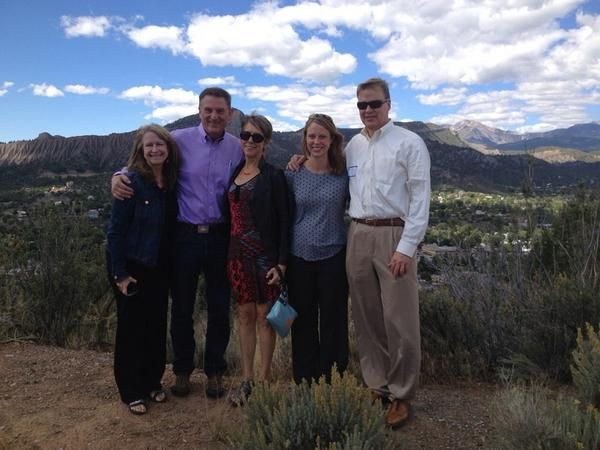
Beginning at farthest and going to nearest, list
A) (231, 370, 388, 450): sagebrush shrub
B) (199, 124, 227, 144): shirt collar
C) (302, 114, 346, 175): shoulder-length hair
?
1. (199, 124, 227, 144): shirt collar
2. (302, 114, 346, 175): shoulder-length hair
3. (231, 370, 388, 450): sagebrush shrub

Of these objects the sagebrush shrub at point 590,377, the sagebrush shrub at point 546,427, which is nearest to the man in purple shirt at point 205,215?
the sagebrush shrub at point 546,427

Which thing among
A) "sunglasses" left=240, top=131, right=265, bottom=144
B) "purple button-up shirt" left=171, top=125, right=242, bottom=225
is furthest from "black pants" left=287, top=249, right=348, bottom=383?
"sunglasses" left=240, top=131, right=265, bottom=144

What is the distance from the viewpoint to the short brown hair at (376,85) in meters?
3.74

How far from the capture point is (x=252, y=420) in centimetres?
290

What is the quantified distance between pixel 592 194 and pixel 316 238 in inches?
166

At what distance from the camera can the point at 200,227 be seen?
160 inches

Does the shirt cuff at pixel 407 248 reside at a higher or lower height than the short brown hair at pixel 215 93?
lower

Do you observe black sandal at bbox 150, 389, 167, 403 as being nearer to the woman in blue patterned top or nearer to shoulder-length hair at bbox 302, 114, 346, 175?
the woman in blue patterned top

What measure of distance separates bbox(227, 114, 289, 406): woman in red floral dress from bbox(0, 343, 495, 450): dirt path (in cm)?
37

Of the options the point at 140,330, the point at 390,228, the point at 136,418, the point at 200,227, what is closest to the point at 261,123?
the point at 200,227

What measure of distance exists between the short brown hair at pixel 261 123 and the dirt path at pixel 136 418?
2.10 m

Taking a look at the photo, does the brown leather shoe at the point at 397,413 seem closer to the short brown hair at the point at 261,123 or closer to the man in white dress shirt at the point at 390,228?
the man in white dress shirt at the point at 390,228

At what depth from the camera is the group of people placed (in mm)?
3680

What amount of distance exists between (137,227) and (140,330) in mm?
871
